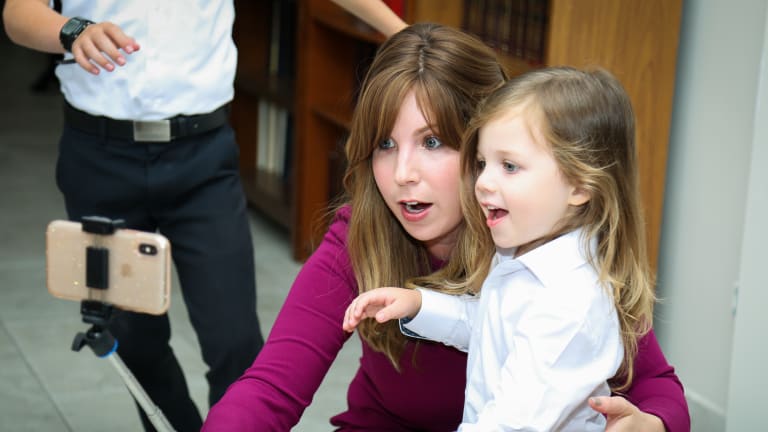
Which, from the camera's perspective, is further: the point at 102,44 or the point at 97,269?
the point at 102,44

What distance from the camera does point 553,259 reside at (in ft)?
4.69

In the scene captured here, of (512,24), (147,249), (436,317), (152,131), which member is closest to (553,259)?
(436,317)

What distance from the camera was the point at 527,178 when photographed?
1434mm

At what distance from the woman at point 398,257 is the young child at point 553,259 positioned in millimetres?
110

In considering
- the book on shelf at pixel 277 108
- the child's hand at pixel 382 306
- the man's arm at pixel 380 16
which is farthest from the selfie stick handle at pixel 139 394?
the book on shelf at pixel 277 108

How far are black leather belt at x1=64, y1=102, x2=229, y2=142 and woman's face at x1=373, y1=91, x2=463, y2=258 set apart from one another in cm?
72

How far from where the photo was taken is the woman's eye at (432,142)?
162 cm

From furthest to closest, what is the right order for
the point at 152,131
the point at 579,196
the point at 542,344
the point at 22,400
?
the point at 22,400
the point at 152,131
the point at 579,196
the point at 542,344

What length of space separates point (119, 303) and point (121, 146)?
2.87 ft

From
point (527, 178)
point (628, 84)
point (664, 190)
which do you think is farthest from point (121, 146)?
point (664, 190)

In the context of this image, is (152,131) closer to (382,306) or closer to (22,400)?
(382,306)

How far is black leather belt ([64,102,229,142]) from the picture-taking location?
2.21 metres

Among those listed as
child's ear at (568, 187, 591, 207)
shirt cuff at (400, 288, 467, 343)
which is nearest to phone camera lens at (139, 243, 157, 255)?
shirt cuff at (400, 288, 467, 343)

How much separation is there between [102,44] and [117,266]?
0.47 meters
